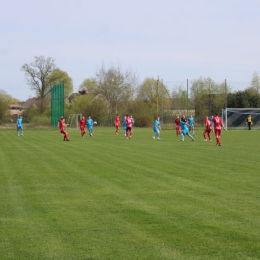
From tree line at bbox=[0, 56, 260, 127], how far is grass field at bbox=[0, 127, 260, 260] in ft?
165

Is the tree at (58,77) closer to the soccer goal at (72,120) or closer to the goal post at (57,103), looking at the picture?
the soccer goal at (72,120)

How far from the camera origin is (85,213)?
9.25 meters

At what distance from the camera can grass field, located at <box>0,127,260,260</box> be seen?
679 centimetres

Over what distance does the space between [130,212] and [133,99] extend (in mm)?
78008

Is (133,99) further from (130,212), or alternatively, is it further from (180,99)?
(130,212)

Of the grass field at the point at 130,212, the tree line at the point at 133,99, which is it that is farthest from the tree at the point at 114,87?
the grass field at the point at 130,212

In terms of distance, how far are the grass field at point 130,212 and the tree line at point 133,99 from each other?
5015 centimetres

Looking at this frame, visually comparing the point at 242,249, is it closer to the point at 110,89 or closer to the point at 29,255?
the point at 29,255

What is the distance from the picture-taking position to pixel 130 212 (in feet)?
30.5

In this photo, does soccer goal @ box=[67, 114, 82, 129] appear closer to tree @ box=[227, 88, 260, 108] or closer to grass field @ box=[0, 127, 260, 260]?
tree @ box=[227, 88, 260, 108]

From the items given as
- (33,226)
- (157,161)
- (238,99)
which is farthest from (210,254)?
(238,99)

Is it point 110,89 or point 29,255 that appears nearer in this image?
point 29,255

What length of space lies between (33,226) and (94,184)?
16.0 ft

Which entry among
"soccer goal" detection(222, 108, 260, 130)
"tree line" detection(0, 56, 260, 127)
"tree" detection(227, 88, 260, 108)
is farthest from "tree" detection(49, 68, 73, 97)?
"soccer goal" detection(222, 108, 260, 130)
